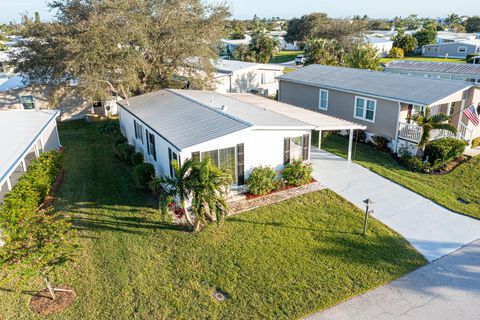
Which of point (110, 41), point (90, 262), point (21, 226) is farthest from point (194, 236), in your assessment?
point (110, 41)

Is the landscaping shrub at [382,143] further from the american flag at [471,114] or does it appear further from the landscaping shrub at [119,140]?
the landscaping shrub at [119,140]

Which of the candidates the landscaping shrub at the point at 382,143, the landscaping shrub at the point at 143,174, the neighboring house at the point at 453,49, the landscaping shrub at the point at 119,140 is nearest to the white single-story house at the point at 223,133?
the landscaping shrub at the point at 143,174

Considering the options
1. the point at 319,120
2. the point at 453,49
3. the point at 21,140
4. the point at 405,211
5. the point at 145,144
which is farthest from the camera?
the point at 453,49

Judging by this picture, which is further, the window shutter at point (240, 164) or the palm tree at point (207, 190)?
the window shutter at point (240, 164)

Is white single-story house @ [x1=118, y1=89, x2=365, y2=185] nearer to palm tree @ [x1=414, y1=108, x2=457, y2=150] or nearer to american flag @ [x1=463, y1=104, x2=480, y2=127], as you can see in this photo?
palm tree @ [x1=414, y1=108, x2=457, y2=150]

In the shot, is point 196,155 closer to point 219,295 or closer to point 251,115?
point 251,115

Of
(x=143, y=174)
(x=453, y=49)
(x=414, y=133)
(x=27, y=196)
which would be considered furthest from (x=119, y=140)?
(x=453, y=49)

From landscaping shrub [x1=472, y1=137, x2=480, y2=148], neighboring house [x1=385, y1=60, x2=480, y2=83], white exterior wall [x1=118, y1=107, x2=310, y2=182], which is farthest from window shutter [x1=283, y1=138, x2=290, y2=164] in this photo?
neighboring house [x1=385, y1=60, x2=480, y2=83]

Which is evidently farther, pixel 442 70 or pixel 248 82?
pixel 248 82
